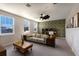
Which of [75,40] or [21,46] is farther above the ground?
[75,40]

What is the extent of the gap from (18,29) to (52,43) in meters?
1.74

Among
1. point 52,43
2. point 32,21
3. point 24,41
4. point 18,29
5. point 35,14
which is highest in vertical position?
point 35,14

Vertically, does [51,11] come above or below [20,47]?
above

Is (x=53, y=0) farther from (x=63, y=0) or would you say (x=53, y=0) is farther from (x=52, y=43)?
(x=52, y=43)

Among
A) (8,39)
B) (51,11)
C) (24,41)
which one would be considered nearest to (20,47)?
(24,41)

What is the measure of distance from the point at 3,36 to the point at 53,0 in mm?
2143

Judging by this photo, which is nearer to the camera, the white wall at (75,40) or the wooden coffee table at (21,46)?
the wooden coffee table at (21,46)

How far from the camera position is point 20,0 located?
106 centimetres

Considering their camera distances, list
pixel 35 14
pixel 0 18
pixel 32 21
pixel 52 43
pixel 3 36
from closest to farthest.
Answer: pixel 0 18
pixel 35 14
pixel 32 21
pixel 3 36
pixel 52 43

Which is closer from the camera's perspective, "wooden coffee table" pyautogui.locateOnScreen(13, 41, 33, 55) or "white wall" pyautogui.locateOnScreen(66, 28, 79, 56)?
"wooden coffee table" pyautogui.locateOnScreen(13, 41, 33, 55)

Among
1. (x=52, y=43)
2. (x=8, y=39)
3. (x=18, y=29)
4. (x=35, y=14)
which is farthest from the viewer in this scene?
(x=52, y=43)

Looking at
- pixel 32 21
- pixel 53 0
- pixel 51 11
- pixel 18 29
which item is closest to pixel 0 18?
pixel 32 21

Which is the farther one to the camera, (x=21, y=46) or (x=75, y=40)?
(x=75, y=40)

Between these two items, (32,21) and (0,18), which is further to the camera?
(32,21)
